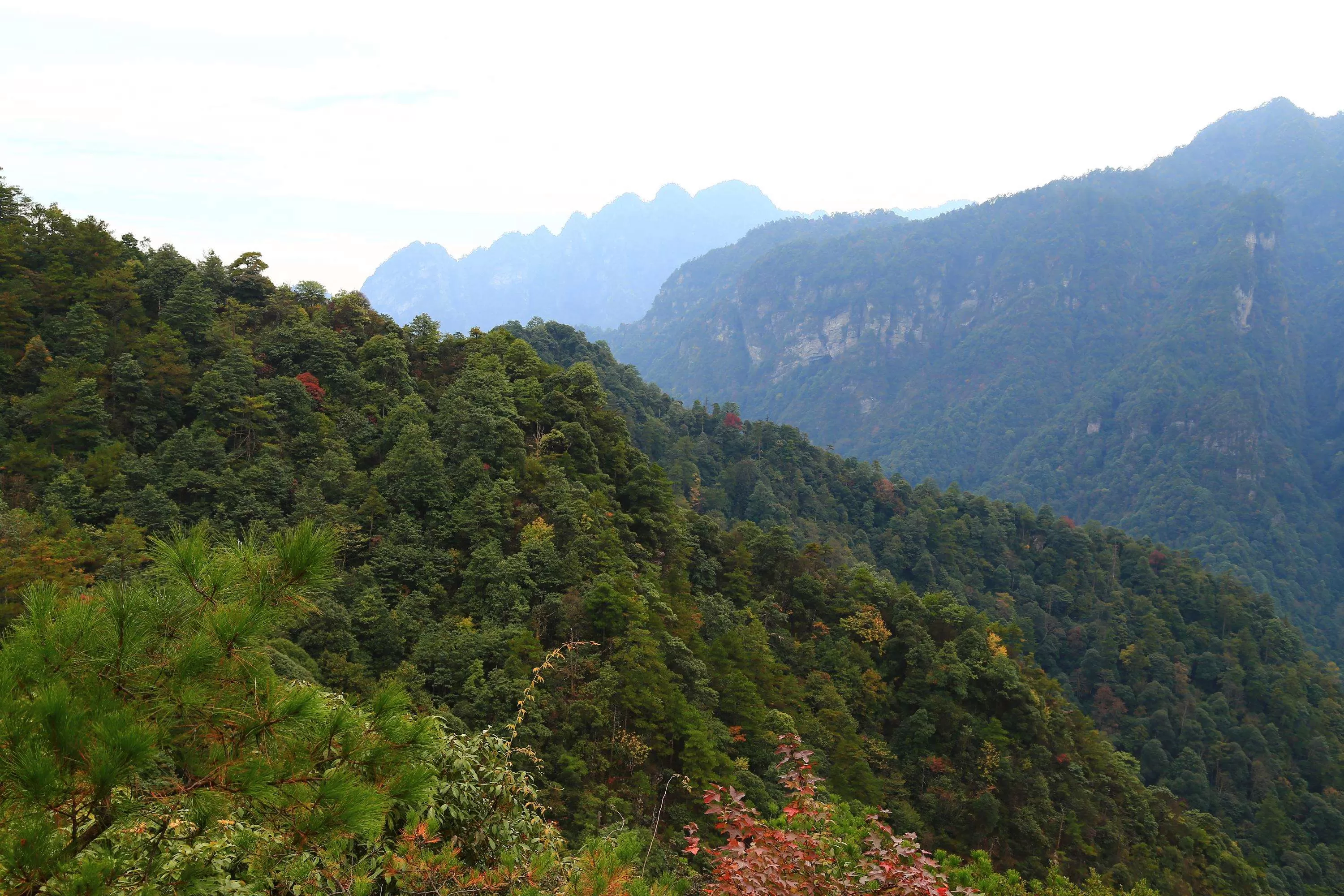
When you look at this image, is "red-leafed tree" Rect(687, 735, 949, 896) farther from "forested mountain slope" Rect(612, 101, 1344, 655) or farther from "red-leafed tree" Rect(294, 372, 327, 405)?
"forested mountain slope" Rect(612, 101, 1344, 655)

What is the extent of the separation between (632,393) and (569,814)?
5298 cm

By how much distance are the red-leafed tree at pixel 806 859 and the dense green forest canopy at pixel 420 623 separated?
1486 millimetres

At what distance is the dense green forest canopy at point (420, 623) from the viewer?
2.91 meters

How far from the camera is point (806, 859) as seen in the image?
4836 millimetres

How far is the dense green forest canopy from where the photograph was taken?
2908 millimetres

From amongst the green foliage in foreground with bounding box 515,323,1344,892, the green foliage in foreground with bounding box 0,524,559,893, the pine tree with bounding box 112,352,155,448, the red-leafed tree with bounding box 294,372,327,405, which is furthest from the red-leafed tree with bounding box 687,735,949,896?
the green foliage in foreground with bounding box 515,323,1344,892

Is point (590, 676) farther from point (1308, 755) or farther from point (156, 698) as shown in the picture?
point (1308, 755)

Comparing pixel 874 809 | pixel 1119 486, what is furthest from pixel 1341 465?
pixel 874 809

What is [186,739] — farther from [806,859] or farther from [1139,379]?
[1139,379]

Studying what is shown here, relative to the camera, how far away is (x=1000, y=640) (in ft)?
97.8

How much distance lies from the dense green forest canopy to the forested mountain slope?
8652 cm

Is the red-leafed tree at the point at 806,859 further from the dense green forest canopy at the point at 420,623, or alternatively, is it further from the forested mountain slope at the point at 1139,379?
the forested mountain slope at the point at 1139,379

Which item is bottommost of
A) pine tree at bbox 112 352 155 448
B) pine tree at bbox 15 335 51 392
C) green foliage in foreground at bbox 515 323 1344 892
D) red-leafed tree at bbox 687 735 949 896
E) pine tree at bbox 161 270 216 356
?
green foliage in foreground at bbox 515 323 1344 892

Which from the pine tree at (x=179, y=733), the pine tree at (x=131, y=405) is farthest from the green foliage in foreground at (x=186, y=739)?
the pine tree at (x=131, y=405)
